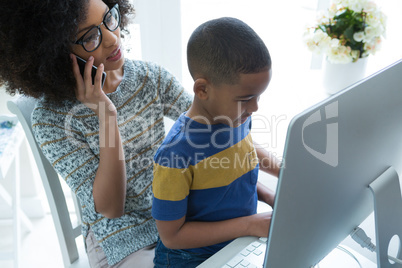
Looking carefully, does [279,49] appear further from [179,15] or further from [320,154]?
[320,154]

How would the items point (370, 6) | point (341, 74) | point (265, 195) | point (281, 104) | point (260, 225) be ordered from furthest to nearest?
point (281, 104) → point (341, 74) → point (370, 6) → point (265, 195) → point (260, 225)

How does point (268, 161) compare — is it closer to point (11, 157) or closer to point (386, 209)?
point (386, 209)

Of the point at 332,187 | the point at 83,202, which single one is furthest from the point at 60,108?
the point at 332,187

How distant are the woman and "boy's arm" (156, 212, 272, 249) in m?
0.21

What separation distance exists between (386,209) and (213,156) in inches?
14.4

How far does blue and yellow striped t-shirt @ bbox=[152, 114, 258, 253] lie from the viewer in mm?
770

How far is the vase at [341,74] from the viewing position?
1.52 metres

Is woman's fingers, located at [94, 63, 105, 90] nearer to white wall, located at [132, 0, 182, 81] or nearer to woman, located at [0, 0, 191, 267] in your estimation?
woman, located at [0, 0, 191, 267]

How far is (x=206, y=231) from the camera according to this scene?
0.82 meters

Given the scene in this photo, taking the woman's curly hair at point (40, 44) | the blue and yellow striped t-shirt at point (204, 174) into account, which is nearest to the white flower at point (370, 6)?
the blue and yellow striped t-shirt at point (204, 174)

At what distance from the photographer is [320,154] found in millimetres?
491

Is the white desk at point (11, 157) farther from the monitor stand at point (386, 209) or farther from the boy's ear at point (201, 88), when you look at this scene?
the monitor stand at point (386, 209)

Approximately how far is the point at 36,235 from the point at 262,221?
1720 mm

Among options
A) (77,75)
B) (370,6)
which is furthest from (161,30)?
(370,6)
